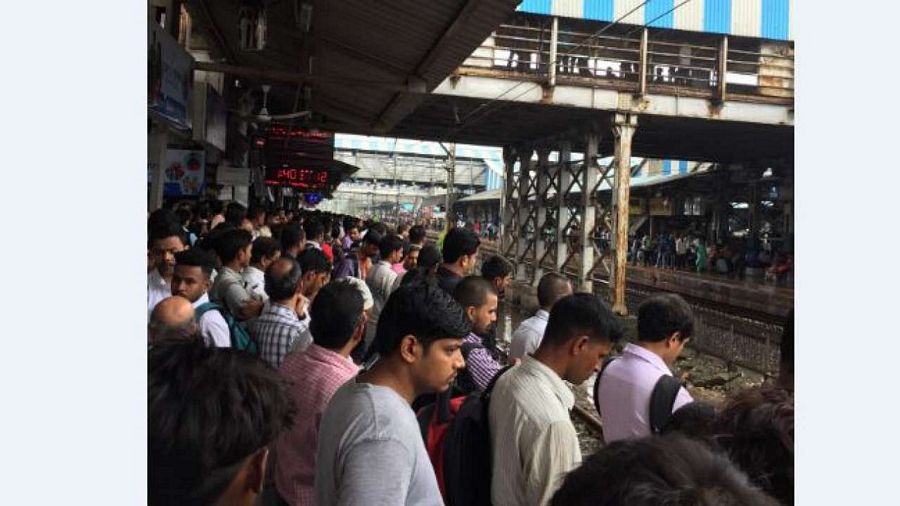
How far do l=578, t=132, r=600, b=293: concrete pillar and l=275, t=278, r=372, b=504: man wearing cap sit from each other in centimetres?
1401

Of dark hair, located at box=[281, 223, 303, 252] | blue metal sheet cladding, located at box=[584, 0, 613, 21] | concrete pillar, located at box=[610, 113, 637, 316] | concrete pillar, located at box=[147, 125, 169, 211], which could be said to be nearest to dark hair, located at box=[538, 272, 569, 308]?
dark hair, located at box=[281, 223, 303, 252]

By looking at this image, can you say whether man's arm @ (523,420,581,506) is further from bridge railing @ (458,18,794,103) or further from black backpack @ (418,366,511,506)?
bridge railing @ (458,18,794,103)

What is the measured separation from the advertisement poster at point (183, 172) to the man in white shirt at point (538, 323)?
252 inches

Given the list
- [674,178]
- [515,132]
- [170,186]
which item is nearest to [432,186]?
[674,178]

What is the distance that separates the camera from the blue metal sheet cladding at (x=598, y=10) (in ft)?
52.9

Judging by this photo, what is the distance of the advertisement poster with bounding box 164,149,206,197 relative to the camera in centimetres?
940

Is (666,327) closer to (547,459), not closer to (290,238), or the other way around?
(547,459)

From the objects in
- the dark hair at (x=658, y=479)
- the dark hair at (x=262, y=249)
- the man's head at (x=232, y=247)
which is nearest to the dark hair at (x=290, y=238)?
the dark hair at (x=262, y=249)

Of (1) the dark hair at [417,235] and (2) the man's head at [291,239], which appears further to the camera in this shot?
(1) the dark hair at [417,235]

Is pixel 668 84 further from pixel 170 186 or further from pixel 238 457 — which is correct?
pixel 238 457

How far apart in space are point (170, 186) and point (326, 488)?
8.26 meters

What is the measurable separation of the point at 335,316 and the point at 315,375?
0.23 metres

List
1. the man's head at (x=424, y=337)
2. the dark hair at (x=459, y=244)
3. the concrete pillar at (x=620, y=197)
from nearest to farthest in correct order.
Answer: the man's head at (x=424, y=337) → the dark hair at (x=459, y=244) → the concrete pillar at (x=620, y=197)

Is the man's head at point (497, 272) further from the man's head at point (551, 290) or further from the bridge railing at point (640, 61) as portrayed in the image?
the bridge railing at point (640, 61)
